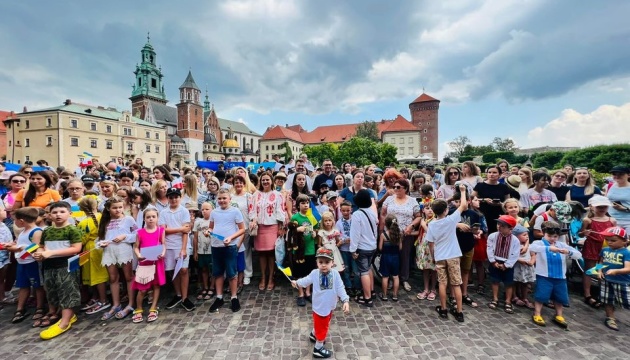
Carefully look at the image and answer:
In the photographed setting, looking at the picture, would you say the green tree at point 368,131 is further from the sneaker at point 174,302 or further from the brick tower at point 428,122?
the sneaker at point 174,302

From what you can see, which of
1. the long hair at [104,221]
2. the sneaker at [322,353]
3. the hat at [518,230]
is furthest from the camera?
the hat at [518,230]

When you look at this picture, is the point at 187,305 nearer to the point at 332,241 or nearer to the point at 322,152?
the point at 332,241

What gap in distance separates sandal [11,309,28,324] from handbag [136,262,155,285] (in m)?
1.95

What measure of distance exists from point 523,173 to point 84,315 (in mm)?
8797

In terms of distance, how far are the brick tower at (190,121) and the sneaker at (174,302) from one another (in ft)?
213

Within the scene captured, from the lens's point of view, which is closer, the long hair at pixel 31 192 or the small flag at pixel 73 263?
the small flag at pixel 73 263

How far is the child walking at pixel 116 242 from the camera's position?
3.94 meters

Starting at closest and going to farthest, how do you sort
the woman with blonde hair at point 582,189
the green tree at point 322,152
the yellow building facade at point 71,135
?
1. the woman with blonde hair at point 582,189
2. the yellow building facade at point 71,135
3. the green tree at point 322,152

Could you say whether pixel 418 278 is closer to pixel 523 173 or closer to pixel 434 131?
pixel 523 173

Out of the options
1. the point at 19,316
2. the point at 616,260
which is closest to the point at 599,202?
the point at 616,260

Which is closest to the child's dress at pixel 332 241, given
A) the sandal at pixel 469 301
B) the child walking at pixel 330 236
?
the child walking at pixel 330 236

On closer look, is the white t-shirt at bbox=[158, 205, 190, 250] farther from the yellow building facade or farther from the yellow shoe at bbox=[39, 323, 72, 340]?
the yellow building facade

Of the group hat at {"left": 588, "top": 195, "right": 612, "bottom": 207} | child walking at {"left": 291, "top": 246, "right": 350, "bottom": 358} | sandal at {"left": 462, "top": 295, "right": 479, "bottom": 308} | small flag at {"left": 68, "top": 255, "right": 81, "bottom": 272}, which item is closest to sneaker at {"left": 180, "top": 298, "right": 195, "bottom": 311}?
small flag at {"left": 68, "top": 255, "right": 81, "bottom": 272}

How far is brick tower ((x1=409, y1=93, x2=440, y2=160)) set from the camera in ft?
240
